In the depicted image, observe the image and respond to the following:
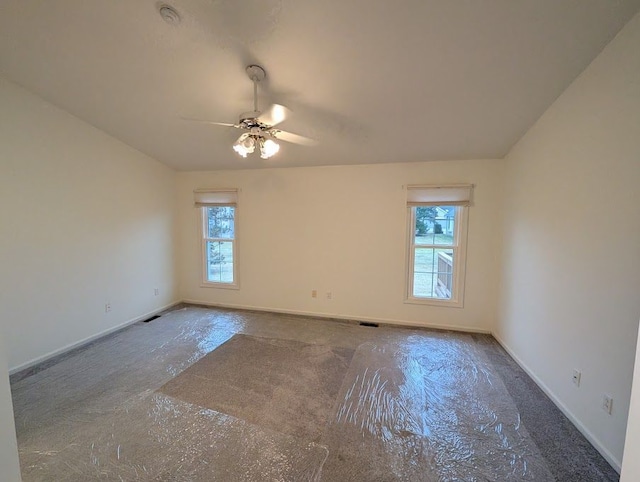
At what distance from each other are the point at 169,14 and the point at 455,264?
12.4 ft

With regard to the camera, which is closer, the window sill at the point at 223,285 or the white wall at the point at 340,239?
the white wall at the point at 340,239

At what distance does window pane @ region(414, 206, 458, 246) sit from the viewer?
357 cm

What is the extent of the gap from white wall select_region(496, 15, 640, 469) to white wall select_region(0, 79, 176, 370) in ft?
14.5

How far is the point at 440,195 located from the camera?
3.42 meters

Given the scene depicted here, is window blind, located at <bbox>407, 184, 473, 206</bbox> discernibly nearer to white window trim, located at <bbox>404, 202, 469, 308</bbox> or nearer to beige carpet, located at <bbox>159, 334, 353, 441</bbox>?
white window trim, located at <bbox>404, 202, 469, 308</bbox>

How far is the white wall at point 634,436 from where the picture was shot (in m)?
0.78

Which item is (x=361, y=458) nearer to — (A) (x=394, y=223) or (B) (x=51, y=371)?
(A) (x=394, y=223)

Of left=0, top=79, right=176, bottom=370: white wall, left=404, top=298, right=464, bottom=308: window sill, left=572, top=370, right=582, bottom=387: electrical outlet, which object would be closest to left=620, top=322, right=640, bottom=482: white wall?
left=572, top=370, right=582, bottom=387: electrical outlet

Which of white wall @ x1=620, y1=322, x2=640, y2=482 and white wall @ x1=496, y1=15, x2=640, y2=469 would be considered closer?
white wall @ x1=620, y1=322, x2=640, y2=482

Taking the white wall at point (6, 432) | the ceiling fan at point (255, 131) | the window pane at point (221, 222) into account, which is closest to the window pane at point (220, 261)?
the window pane at point (221, 222)

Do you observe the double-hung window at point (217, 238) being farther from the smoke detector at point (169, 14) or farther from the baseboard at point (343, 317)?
the smoke detector at point (169, 14)

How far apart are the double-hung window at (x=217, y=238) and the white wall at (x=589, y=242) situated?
387 cm

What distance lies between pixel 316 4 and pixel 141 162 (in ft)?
11.0

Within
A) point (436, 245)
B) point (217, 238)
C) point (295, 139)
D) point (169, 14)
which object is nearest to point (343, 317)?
point (436, 245)
